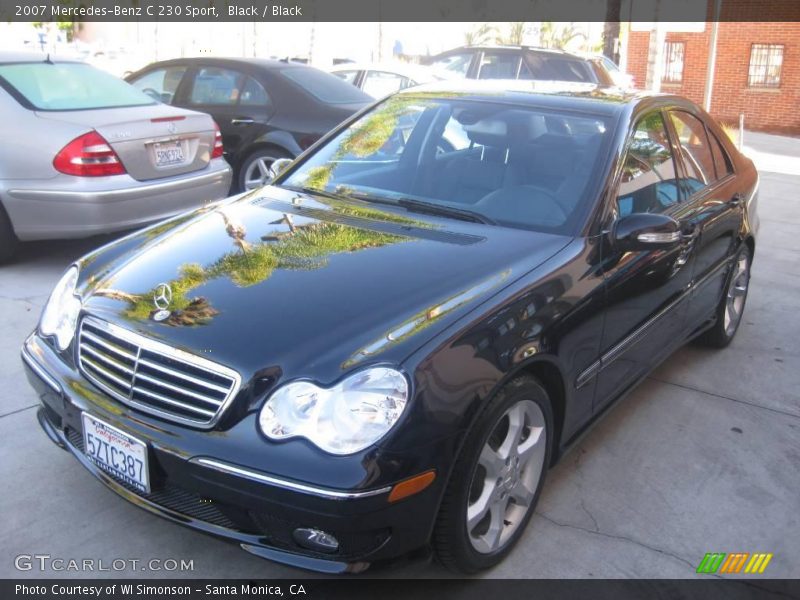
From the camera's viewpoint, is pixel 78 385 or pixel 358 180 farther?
pixel 358 180

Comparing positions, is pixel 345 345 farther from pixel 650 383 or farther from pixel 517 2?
pixel 517 2

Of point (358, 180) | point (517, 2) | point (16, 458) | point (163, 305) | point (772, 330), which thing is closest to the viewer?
point (163, 305)

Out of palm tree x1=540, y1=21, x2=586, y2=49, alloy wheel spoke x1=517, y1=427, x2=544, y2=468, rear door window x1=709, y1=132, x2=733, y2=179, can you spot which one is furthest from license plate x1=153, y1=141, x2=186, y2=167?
palm tree x1=540, y1=21, x2=586, y2=49

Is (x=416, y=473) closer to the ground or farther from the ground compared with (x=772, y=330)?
farther from the ground

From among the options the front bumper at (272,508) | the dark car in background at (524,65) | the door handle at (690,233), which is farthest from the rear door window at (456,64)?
→ the front bumper at (272,508)

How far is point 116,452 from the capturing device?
2.66 metres

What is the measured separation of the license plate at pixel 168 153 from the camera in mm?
6001

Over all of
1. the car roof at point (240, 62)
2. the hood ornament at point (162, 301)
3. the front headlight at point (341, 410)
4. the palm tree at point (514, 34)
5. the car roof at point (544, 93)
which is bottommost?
the front headlight at point (341, 410)

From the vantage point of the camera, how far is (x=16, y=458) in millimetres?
3465

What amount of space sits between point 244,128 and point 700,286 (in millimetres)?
4985

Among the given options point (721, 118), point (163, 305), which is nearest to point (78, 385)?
point (163, 305)

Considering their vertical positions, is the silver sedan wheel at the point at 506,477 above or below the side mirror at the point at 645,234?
below

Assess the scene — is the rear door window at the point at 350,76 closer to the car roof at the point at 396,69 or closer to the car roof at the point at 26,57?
the car roof at the point at 396,69

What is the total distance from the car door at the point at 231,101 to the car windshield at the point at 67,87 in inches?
55.4
